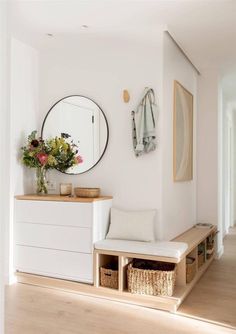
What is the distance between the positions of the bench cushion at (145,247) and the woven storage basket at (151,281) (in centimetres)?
16

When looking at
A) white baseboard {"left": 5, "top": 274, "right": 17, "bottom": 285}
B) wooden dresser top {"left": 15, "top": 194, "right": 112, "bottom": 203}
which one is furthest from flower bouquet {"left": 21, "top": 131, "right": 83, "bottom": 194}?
white baseboard {"left": 5, "top": 274, "right": 17, "bottom": 285}

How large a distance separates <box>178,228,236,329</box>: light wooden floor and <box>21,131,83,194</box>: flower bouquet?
1.70 meters

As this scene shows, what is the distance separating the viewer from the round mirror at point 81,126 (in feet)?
11.3

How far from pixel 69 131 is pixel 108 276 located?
1540mm

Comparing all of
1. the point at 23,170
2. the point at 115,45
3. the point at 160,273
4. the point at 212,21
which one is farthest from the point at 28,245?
the point at 212,21

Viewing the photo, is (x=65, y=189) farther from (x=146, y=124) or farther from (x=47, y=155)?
(x=146, y=124)

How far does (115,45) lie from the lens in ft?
11.1

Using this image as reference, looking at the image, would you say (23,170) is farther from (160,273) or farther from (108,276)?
(160,273)

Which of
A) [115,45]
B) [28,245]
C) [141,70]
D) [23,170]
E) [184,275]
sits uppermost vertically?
[115,45]

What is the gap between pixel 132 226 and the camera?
3.09 m

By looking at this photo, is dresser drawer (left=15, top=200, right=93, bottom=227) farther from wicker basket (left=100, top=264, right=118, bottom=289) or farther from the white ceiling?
the white ceiling

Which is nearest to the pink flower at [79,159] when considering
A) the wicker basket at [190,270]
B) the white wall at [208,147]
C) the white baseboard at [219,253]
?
the wicker basket at [190,270]

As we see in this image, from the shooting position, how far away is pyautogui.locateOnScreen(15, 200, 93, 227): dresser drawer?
121 inches

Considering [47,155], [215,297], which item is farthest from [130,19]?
[215,297]
